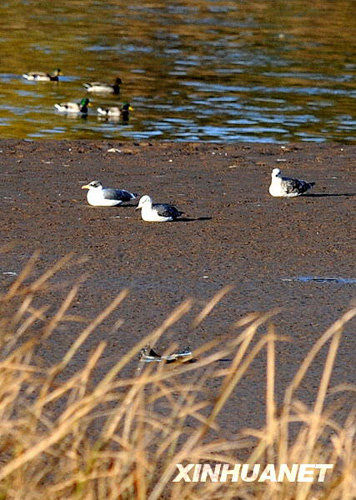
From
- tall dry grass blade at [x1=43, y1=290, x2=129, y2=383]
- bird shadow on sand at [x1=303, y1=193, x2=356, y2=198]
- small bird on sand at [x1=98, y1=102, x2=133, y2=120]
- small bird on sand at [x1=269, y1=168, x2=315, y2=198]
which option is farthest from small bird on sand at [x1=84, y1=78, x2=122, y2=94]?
tall dry grass blade at [x1=43, y1=290, x2=129, y2=383]

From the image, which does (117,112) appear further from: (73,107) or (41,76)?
(41,76)

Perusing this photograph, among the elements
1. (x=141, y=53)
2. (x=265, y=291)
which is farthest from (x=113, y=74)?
(x=265, y=291)

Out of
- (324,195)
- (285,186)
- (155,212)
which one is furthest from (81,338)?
(324,195)

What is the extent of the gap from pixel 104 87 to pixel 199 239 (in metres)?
16.5

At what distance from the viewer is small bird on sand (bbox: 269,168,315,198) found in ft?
46.4

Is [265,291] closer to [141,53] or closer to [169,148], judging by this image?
Answer: [169,148]

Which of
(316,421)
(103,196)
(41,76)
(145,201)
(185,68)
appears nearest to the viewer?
(316,421)

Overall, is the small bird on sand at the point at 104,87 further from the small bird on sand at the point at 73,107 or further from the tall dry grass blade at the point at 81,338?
the tall dry grass blade at the point at 81,338

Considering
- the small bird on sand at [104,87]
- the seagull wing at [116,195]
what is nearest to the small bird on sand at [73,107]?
the small bird on sand at [104,87]

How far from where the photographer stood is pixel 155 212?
12.5 m

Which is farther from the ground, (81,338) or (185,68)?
(81,338)

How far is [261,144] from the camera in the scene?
19.6 meters

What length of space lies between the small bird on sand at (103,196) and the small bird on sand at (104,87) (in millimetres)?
14758

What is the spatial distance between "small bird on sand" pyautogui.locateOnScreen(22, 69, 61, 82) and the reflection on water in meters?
0.19
